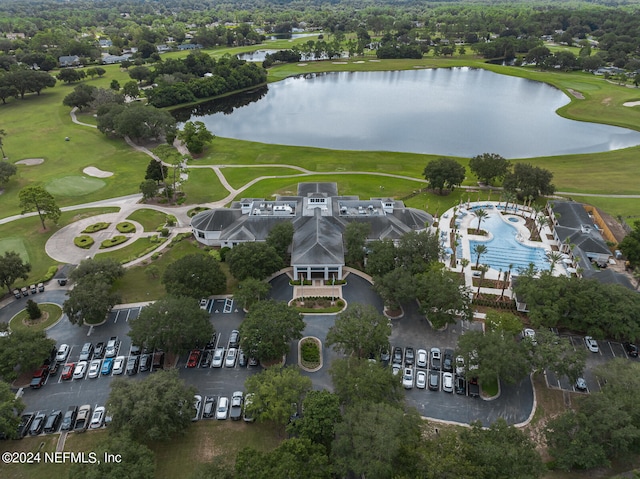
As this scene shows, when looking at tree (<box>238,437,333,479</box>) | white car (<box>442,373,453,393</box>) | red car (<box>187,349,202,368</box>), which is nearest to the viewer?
tree (<box>238,437,333,479</box>)

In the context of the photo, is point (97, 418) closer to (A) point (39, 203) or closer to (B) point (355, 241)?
(B) point (355, 241)

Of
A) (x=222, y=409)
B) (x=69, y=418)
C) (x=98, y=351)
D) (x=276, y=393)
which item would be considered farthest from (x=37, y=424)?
(x=276, y=393)

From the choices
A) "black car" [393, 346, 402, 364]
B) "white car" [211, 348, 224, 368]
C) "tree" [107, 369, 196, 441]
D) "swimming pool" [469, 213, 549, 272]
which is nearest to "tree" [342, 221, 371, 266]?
"black car" [393, 346, 402, 364]

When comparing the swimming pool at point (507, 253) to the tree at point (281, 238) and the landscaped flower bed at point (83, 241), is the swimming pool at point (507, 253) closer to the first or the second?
the tree at point (281, 238)

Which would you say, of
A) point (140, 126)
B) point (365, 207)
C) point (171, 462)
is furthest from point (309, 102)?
point (171, 462)

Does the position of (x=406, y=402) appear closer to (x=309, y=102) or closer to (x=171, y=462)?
(x=171, y=462)

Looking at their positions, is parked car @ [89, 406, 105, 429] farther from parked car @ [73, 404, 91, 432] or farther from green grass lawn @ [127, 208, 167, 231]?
green grass lawn @ [127, 208, 167, 231]
